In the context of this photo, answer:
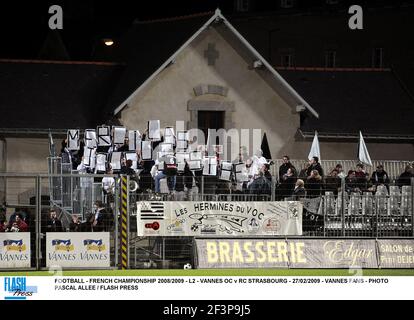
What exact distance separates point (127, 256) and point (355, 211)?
17.6 feet

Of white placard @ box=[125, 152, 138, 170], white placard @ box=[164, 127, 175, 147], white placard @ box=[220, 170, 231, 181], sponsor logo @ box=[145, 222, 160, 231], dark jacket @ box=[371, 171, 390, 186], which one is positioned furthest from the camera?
white placard @ box=[164, 127, 175, 147]

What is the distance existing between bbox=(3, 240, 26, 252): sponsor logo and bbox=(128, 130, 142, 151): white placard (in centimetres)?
881

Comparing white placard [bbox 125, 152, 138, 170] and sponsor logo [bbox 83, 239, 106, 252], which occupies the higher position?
white placard [bbox 125, 152, 138, 170]

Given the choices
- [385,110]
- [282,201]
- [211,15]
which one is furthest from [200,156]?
[385,110]

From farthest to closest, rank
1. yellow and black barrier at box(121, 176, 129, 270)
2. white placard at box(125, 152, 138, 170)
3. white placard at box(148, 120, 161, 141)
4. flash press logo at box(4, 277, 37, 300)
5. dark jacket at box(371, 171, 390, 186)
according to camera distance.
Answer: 1. white placard at box(148, 120, 161, 141)
2. white placard at box(125, 152, 138, 170)
3. dark jacket at box(371, 171, 390, 186)
4. yellow and black barrier at box(121, 176, 129, 270)
5. flash press logo at box(4, 277, 37, 300)

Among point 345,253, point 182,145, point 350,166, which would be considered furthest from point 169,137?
point 345,253

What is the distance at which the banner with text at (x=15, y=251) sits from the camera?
2442 centimetres

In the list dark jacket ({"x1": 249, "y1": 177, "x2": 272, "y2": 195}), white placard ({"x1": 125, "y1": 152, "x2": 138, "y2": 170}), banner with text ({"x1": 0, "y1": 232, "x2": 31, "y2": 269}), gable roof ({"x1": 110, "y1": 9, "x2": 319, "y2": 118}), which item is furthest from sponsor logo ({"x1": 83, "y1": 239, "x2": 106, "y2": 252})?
gable roof ({"x1": 110, "y1": 9, "x2": 319, "y2": 118})

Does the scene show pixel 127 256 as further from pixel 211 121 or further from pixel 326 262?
pixel 211 121

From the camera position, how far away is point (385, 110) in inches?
1711

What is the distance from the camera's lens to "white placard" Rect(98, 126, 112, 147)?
108 ft

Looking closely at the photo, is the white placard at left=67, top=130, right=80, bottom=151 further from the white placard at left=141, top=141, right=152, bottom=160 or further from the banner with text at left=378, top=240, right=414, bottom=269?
the banner with text at left=378, top=240, right=414, bottom=269

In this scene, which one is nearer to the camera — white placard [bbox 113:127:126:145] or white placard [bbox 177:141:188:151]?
white placard [bbox 113:127:126:145]

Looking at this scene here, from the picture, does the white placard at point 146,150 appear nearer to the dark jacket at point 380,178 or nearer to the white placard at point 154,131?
the white placard at point 154,131
